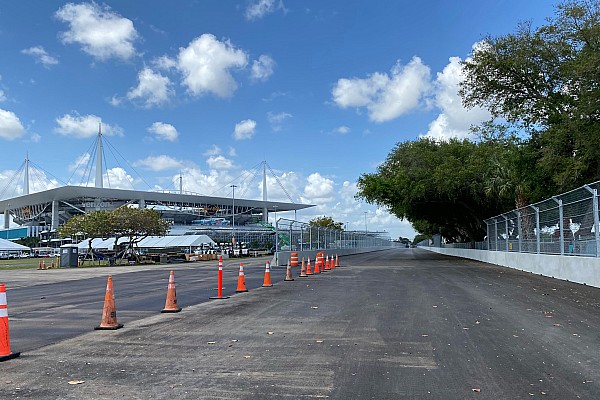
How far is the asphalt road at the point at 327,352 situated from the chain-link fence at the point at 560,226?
14.5ft

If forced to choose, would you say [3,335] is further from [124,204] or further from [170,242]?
[124,204]

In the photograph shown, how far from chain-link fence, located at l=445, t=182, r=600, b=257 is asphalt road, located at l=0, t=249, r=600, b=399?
441 centimetres

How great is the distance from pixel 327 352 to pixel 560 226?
14.9m

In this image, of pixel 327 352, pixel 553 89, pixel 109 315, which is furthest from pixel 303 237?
pixel 327 352

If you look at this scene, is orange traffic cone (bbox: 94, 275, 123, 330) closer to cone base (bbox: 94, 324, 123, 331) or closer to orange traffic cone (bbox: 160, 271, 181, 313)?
cone base (bbox: 94, 324, 123, 331)

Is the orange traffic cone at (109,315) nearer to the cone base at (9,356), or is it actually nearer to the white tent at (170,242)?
the cone base at (9,356)

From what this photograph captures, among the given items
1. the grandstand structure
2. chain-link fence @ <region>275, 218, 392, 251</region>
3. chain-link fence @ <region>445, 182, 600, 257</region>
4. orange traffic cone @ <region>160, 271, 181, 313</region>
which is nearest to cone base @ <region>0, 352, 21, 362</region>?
orange traffic cone @ <region>160, 271, 181, 313</region>

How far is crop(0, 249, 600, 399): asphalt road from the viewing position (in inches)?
219

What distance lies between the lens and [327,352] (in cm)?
730

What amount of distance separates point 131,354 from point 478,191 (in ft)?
124

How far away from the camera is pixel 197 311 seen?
39.0ft

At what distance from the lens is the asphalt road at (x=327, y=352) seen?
18.3ft

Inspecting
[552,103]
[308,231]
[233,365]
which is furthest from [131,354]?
[308,231]

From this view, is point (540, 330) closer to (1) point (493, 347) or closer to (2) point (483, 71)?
(1) point (493, 347)
